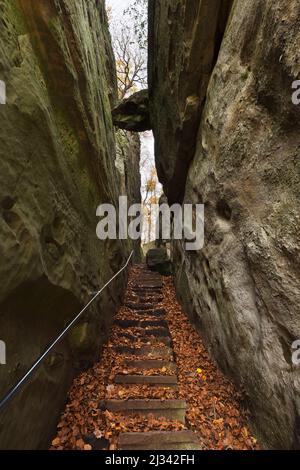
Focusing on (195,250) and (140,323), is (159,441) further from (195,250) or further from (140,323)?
(195,250)

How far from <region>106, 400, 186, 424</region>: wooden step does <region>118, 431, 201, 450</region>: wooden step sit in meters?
0.35

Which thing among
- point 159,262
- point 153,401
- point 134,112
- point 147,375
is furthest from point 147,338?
point 134,112

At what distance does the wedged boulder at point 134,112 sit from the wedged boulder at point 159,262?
597 centimetres

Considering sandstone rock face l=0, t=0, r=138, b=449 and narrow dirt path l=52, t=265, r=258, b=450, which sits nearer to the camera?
sandstone rock face l=0, t=0, r=138, b=449

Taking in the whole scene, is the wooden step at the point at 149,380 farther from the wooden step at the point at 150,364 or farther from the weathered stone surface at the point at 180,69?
the weathered stone surface at the point at 180,69

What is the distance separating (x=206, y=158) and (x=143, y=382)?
4486 mm

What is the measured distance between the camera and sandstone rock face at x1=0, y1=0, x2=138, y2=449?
2.67 metres

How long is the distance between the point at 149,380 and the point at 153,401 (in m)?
0.53

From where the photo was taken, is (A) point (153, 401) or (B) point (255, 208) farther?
(A) point (153, 401)

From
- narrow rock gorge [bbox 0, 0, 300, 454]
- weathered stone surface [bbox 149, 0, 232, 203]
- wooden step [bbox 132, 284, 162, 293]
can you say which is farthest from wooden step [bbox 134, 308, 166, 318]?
weathered stone surface [bbox 149, 0, 232, 203]

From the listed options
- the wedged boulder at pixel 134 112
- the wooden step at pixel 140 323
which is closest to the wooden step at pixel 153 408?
the wooden step at pixel 140 323

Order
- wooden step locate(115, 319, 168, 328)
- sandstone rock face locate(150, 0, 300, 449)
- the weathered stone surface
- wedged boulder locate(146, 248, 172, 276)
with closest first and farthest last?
1. sandstone rock face locate(150, 0, 300, 449)
2. the weathered stone surface
3. wooden step locate(115, 319, 168, 328)
4. wedged boulder locate(146, 248, 172, 276)

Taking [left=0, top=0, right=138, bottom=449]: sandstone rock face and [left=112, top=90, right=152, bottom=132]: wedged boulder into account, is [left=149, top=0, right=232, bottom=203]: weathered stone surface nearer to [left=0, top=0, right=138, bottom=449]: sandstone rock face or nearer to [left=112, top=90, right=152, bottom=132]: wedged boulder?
[left=112, top=90, right=152, bottom=132]: wedged boulder

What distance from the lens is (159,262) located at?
12.8m
